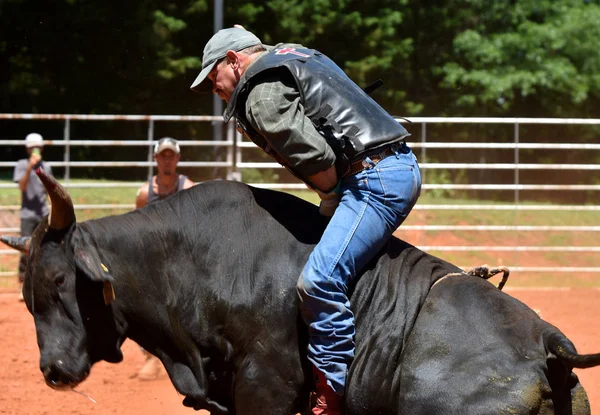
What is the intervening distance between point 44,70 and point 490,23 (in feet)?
46.7

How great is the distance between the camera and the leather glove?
400 centimetres

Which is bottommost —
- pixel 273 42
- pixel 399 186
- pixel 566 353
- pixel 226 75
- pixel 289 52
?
pixel 566 353

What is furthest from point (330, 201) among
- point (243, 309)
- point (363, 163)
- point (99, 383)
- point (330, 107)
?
point (99, 383)

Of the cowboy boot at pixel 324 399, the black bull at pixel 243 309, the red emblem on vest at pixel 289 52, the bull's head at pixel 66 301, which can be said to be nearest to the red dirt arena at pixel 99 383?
the bull's head at pixel 66 301

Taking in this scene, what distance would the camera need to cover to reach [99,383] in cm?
759

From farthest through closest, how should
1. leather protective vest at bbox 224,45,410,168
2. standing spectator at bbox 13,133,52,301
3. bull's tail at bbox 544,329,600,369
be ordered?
standing spectator at bbox 13,133,52,301 → leather protective vest at bbox 224,45,410,168 → bull's tail at bbox 544,329,600,369

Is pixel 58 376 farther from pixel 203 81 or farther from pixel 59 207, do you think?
pixel 203 81

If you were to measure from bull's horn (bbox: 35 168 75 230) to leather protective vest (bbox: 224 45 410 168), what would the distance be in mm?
837

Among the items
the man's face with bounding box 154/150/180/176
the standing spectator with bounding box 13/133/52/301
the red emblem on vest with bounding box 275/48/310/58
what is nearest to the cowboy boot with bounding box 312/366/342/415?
the red emblem on vest with bounding box 275/48/310/58

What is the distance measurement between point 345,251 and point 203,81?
44.4 inches

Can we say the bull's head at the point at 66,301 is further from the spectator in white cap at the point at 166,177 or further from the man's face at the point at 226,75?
the spectator in white cap at the point at 166,177

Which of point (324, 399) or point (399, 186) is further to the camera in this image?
point (399, 186)

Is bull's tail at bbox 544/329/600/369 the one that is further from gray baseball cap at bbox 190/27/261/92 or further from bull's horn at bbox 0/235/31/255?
bull's horn at bbox 0/235/31/255

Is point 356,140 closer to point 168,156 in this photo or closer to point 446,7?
point 168,156
